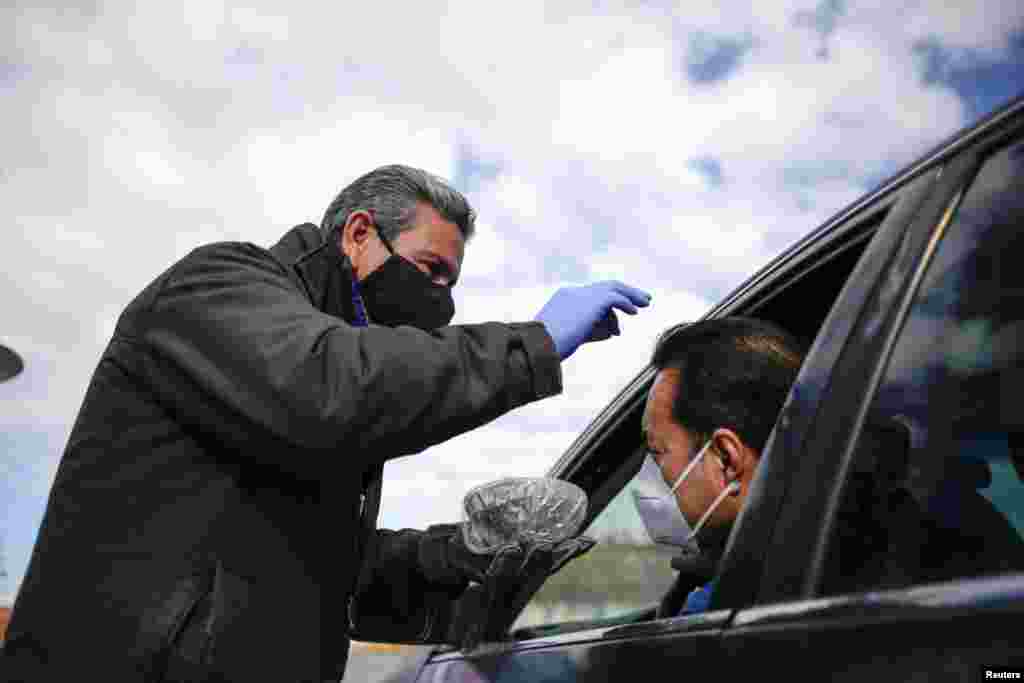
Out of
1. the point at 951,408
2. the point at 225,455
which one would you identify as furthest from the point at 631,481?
the point at 951,408

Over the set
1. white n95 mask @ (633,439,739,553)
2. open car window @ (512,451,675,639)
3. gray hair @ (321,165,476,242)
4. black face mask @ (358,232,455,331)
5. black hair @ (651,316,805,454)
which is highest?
gray hair @ (321,165,476,242)

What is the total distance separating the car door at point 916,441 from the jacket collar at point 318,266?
1438mm

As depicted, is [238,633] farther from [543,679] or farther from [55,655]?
[543,679]

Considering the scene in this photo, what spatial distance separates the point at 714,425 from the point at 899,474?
82 cm

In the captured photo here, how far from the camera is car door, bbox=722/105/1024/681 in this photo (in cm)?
91

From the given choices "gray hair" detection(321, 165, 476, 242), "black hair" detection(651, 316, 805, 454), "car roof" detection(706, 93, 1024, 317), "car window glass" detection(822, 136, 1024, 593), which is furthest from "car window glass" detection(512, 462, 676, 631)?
"gray hair" detection(321, 165, 476, 242)

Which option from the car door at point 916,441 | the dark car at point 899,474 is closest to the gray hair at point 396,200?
the dark car at point 899,474

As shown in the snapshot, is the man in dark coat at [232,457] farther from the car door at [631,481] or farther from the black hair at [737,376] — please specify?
the car door at [631,481]

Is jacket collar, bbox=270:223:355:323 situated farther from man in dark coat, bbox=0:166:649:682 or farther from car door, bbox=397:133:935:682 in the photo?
car door, bbox=397:133:935:682

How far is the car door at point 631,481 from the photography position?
3.64 ft

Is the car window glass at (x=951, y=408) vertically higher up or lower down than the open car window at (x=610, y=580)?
higher up

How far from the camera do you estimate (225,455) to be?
5.98ft

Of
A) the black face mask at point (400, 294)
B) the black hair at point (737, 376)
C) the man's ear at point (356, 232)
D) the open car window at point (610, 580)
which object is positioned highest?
the man's ear at point (356, 232)

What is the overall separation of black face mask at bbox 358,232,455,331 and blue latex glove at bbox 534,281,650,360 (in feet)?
1.80
